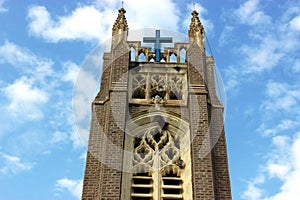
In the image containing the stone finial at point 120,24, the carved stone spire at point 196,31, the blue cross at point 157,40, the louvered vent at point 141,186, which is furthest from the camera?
the blue cross at point 157,40

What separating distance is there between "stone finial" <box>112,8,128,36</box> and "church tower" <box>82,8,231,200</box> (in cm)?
11

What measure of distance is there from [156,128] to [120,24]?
19.9 feet

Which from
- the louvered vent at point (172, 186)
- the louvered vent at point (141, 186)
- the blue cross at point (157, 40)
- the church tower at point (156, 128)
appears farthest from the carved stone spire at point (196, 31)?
the louvered vent at point (141, 186)

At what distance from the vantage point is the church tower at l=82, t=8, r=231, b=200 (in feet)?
52.5

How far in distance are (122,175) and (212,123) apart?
4.14m

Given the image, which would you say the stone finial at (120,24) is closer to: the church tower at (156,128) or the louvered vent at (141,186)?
the church tower at (156,128)

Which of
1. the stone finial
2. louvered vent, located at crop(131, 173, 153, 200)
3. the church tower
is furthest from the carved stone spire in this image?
louvered vent, located at crop(131, 173, 153, 200)

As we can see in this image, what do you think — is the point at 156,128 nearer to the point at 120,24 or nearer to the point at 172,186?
the point at 172,186

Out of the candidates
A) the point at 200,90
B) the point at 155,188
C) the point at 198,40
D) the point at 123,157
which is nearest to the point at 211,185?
the point at 155,188

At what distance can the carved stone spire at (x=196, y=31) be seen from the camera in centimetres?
2128

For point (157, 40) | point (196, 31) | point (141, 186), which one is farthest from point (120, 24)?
point (141, 186)

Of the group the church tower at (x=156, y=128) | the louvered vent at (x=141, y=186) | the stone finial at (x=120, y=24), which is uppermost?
the stone finial at (x=120, y=24)

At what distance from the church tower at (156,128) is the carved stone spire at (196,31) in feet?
0.21

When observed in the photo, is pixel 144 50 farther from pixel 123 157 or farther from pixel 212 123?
pixel 123 157
